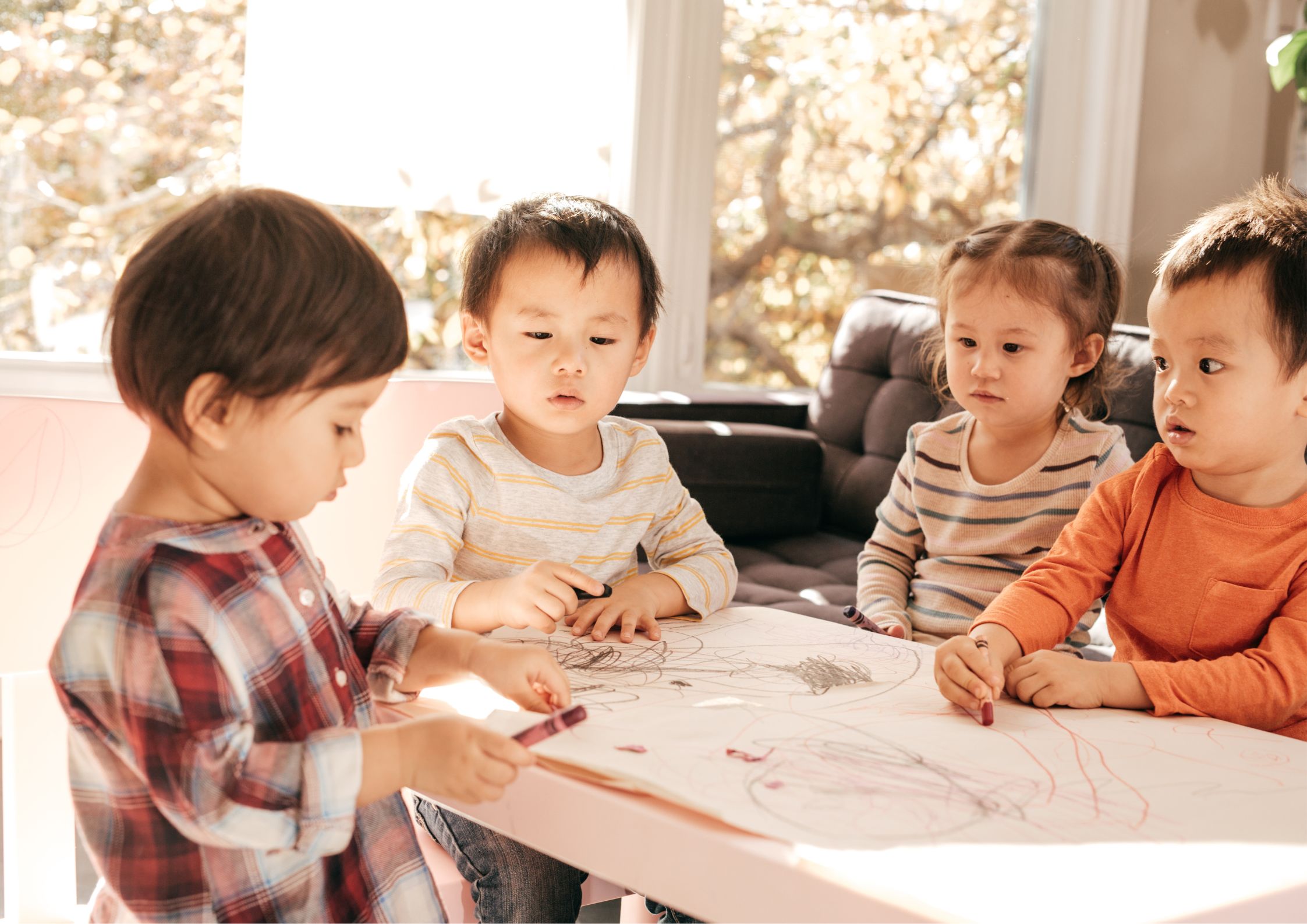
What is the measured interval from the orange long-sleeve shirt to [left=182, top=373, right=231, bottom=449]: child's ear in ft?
2.52

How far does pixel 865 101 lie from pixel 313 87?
1662mm

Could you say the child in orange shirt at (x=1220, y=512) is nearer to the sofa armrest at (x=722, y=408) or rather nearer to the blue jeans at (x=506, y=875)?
the blue jeans at (x=506, y=875)

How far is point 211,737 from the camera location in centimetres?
71

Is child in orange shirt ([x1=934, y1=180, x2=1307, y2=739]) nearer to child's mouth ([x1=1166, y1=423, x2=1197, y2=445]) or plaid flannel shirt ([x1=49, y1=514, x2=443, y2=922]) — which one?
child's mouth ([x1=1166, y1=423, x2=1197, y2=445])

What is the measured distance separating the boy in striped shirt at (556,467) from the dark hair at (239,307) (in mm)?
436

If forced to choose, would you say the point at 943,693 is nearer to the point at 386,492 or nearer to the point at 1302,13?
the point at 386,492

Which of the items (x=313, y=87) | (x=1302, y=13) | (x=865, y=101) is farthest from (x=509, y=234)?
(x=1302, y=13)

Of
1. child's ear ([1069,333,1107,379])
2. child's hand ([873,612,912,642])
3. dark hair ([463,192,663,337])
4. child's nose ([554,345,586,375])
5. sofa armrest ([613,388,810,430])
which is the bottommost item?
child's hand ([873,612,912,642])

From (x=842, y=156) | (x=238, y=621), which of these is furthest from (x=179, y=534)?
(x=842, y=156)

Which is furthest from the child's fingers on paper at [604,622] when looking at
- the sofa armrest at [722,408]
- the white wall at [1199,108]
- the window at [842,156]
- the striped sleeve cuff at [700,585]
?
the white wall at [1199,108]

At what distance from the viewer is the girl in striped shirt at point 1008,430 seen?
159cm

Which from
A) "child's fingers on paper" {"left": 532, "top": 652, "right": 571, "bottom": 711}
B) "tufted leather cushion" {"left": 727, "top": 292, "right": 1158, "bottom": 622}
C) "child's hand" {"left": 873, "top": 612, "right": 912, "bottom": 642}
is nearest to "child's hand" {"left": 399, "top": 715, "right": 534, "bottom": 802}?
"child's fingers on paper" {"left": 532, "top": 652, "right": 571, "bottom": 711}

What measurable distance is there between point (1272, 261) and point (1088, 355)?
53cm

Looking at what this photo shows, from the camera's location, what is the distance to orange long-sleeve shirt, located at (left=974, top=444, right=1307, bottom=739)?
106 cm
